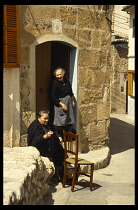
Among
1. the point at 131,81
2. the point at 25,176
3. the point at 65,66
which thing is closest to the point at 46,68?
the point at 65,66

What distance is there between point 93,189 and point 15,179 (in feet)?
7.70

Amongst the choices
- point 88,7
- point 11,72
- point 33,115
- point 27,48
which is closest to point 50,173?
point 33,115

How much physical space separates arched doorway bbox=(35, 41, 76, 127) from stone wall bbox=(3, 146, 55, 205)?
1.79 metres

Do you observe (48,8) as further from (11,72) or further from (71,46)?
(11,72)

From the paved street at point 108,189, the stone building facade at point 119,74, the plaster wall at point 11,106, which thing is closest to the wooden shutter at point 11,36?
the plaster wall at point 11,106

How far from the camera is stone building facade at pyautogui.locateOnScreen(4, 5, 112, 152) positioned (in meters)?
6.42

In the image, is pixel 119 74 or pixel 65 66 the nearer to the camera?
pixel 65 66

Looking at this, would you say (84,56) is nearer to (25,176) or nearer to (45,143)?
(45,143)

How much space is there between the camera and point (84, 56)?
7.38 m

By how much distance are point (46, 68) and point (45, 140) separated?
1878 mm

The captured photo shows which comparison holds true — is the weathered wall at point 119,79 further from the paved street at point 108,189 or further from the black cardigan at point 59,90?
the black cardigan at point 59,90

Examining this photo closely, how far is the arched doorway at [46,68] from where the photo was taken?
23.6ft

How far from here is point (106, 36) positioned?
7879 mm

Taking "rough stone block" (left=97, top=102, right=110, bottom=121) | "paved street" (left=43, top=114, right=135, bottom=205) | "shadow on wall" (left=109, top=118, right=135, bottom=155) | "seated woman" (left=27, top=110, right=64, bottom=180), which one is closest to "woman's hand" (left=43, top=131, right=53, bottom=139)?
"seated woman" (left=27, top=110, right=64, bottom=180)
